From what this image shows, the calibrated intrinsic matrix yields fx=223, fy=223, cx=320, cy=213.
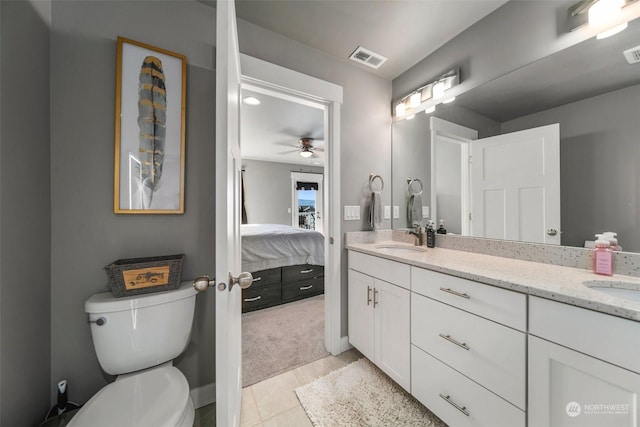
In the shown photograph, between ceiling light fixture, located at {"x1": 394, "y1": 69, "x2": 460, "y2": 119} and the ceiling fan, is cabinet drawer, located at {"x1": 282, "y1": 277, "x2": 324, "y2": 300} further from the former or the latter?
the ceiling fan

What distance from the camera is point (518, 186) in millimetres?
1308

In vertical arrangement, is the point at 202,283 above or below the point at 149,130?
below

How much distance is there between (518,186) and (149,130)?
208 centimetres

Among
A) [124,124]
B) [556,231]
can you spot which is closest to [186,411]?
[124,124]

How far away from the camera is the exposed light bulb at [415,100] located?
185cm

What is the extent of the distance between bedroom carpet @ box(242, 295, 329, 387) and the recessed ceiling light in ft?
8.08

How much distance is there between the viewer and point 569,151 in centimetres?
113

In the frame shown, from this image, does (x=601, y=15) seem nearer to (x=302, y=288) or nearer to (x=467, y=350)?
(x=467, y=350)

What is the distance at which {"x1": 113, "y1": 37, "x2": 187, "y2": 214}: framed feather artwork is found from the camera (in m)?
1.13

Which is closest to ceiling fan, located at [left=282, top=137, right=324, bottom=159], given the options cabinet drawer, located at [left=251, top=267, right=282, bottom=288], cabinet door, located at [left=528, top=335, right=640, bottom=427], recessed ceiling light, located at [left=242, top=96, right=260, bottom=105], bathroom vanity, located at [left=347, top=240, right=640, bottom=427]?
recessed ceiling light, located at [left=242, top=96, right=260, bottom=105]

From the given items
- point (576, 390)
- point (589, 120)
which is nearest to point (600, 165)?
point (589, 120)

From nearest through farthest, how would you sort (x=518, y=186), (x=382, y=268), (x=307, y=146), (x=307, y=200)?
(x=518, y=186)
(x=382, y=268)
(x=307, y=146)
(x=307, y=200)

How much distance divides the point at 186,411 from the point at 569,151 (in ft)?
6.77

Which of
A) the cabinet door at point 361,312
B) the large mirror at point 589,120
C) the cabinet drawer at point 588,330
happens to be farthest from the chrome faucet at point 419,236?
the cabinet drawer at point 588,330
